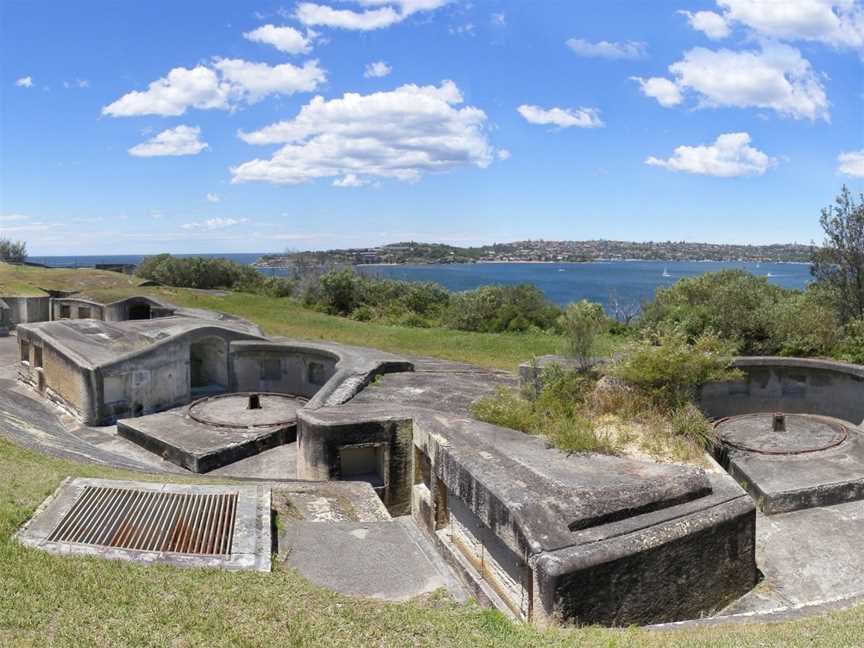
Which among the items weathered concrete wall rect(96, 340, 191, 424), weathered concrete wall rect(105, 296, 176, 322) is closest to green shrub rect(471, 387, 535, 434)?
weathered concrete wall rect(96, 340, 191, 424)

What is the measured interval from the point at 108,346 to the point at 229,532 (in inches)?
491

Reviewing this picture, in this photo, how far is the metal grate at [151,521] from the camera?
246 inches

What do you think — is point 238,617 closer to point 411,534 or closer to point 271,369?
point 411,534

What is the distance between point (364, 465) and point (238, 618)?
300 inches

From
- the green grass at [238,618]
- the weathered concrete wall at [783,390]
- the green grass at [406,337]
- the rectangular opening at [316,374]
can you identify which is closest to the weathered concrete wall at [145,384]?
the rectangular opening at [316,374]

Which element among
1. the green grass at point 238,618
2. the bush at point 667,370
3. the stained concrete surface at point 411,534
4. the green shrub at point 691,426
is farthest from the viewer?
the bush at point 667,370

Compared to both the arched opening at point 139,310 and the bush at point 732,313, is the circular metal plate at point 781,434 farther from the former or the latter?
the arched opening at point 139,310

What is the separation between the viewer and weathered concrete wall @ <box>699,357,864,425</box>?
14.1 metres

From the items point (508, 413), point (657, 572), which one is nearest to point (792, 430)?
point (508, 413)

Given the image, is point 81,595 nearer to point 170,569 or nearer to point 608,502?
point 170,569

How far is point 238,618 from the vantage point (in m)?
4.87

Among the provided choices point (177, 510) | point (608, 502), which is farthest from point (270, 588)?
point (608, 502)

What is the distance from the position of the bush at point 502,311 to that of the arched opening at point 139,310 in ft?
44.4

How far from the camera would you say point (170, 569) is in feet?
18.6
